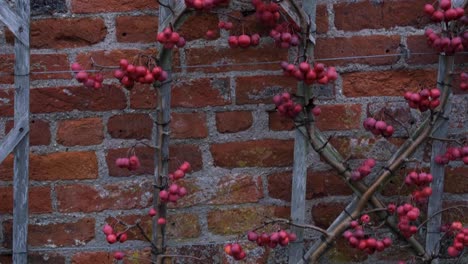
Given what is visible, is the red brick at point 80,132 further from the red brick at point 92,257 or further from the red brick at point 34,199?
the red brick at point 92,257

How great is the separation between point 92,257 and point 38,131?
36cm

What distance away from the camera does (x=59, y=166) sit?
67.4 inches

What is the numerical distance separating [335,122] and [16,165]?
0.81 m

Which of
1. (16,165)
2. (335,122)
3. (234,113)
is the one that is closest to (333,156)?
(335,122)

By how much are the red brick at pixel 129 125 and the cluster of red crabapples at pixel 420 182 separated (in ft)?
2.16

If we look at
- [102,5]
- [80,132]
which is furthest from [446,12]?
[80,132]

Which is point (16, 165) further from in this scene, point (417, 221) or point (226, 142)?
point (417, 221)

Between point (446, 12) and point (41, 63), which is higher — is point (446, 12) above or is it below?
above

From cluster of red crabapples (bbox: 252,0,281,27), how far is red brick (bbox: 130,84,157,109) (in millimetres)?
350

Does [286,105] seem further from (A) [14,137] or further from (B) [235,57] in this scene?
(A) [14,137]

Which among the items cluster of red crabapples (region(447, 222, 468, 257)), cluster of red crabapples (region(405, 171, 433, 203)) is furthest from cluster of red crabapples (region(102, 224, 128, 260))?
cluster of red crabapples (region(447, 222, 468, 257))

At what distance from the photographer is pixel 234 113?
171cm

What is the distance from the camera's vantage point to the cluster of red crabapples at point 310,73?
1.49 metres

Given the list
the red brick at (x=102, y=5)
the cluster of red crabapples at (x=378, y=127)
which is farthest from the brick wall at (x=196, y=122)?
the cluster of red crabapples at (x=378, y=127)
